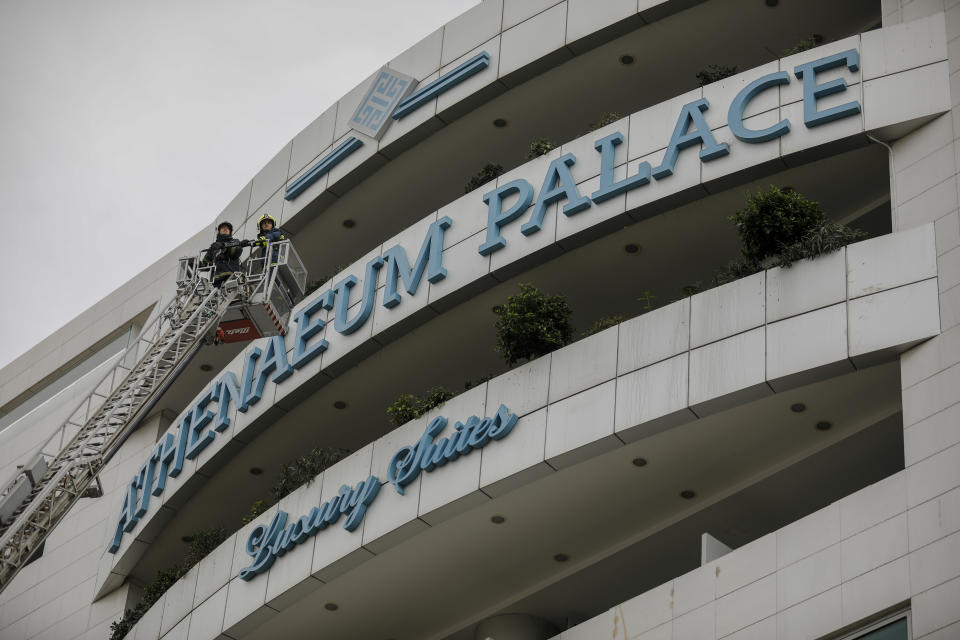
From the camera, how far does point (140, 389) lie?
79.4ft

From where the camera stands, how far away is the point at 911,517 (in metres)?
18.9

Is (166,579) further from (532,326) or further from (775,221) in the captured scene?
(775,221)

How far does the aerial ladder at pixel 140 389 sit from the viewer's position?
22.1 meters

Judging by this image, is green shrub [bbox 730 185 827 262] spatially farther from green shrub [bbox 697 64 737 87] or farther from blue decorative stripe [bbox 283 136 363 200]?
blue decorative stripe [bbox 283 136 363 200]

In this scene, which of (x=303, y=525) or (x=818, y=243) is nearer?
(x=818, y=243)

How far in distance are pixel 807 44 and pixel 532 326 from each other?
8.12 metres

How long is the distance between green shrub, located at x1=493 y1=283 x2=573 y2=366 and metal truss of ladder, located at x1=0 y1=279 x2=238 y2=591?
5400 millimetres

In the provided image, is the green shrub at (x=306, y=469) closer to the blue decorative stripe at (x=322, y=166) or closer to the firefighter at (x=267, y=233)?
the firefighter at (x=267, y=233)

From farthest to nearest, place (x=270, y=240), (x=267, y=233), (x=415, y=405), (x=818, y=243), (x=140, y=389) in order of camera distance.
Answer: (x=415, y=405)
(x=267, y=233)
(x=270, y=240)
(x=140, y=389)
(x=818, y=243)

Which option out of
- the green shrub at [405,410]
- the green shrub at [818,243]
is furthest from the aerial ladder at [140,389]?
the green shrub at [818,243]

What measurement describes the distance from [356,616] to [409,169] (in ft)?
37.5

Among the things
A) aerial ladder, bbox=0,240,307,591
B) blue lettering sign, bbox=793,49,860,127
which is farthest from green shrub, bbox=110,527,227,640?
blue lettering sign, bbox=793,49,860,127

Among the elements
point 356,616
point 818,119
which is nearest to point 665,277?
point 818,119

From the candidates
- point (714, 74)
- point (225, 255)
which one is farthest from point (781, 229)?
point (225, 255)
